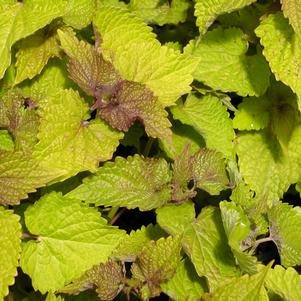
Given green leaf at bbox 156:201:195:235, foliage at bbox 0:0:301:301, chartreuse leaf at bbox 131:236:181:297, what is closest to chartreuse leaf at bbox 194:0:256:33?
foliage at bbox 0:0:301:301

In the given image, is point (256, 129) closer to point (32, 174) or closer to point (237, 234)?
point (237, 234)

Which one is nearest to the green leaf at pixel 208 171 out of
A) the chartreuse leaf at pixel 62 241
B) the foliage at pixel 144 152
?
the foliage at pixel 144 152

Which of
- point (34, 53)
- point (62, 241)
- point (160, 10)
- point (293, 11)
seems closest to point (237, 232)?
point (62, 241)

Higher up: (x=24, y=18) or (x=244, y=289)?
(x=24, y=18)

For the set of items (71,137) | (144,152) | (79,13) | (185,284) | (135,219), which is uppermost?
(79,13)

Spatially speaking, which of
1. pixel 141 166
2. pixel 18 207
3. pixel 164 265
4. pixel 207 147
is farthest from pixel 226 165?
pixel 18 207

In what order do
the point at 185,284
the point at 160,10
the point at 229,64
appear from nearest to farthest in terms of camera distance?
the point at 185,284 < the point at 229,64 < the point at 160,10

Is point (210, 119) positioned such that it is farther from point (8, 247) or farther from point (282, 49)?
point (8, 247)
